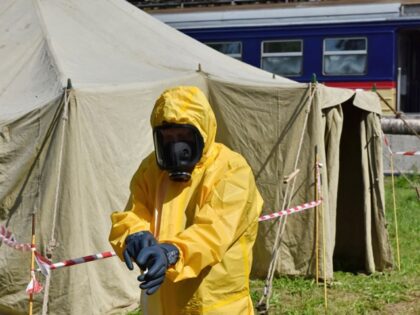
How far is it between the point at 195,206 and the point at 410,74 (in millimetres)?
11982

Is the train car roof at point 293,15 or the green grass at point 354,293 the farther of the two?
the train car roof at point 293,15

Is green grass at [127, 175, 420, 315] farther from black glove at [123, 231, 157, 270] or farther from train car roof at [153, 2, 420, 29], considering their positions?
train car roof at [153, 2, 420, 29]

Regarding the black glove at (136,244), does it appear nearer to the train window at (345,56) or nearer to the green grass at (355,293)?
the green grass at (355,293)

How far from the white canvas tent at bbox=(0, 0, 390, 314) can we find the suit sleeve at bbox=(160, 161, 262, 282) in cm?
230

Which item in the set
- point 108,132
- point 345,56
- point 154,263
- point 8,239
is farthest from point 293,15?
point 154,263

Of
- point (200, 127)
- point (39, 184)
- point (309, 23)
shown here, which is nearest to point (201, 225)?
point (200, 127)

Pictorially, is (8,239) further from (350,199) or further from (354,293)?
(350,199)

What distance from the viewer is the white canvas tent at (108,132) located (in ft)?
17.2

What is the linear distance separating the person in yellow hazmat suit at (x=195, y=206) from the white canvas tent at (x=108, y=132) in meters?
2.11

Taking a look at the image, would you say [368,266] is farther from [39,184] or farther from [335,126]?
[39,184]

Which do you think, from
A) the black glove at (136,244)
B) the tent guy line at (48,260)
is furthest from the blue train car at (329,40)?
the black glove at (136,244)

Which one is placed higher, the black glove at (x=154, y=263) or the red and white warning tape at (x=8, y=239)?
the black glove at (x=154, y=263)

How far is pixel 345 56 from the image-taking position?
42.9ft

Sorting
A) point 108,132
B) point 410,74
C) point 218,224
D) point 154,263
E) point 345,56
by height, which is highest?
point 345,56
